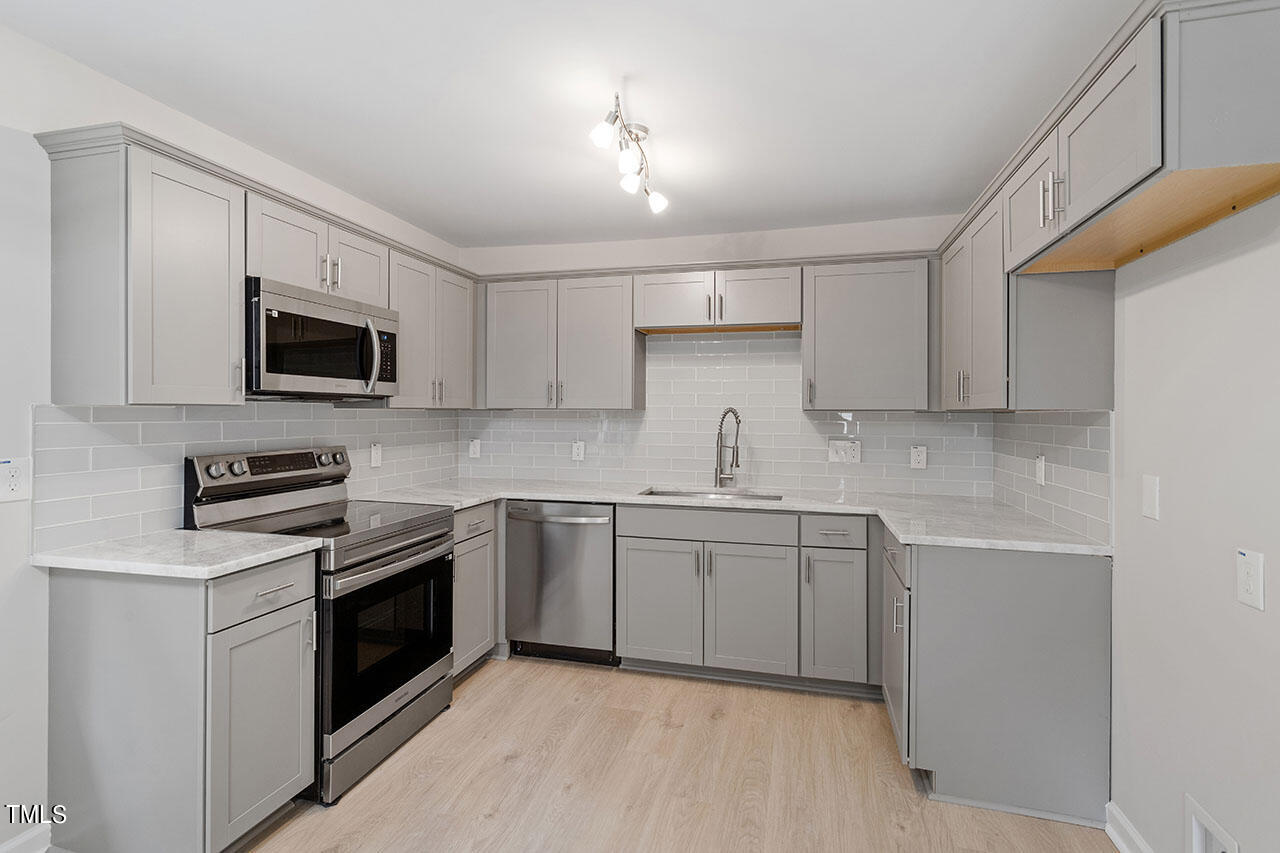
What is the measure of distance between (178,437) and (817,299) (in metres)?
2.93

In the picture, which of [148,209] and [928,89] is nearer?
[148,209]

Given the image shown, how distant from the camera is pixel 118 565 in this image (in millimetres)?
1905

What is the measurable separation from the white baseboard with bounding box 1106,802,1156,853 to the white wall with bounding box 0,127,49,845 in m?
3.35

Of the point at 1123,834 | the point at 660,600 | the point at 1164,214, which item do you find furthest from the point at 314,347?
the point at 1123,834

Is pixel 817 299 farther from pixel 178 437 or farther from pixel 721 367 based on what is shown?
pixel 178 437

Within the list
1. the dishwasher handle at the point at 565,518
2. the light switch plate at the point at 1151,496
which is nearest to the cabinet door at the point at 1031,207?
the light switch plate at the point at 1151,496

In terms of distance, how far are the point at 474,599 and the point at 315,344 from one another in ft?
4.90

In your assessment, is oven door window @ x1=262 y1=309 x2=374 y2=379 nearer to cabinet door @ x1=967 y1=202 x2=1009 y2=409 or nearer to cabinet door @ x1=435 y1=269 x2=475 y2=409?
cabinet door @ x1=435 y1=269 x2=475 y2=409

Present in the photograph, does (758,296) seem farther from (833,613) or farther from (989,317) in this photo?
(833,613)

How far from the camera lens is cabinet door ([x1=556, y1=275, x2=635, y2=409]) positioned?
12.3 ft

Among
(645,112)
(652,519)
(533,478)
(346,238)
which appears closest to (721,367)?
(652,519)

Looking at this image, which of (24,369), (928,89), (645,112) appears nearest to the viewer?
(24,369)

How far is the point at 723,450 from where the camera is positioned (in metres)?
3.92

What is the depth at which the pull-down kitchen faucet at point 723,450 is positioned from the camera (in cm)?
381
